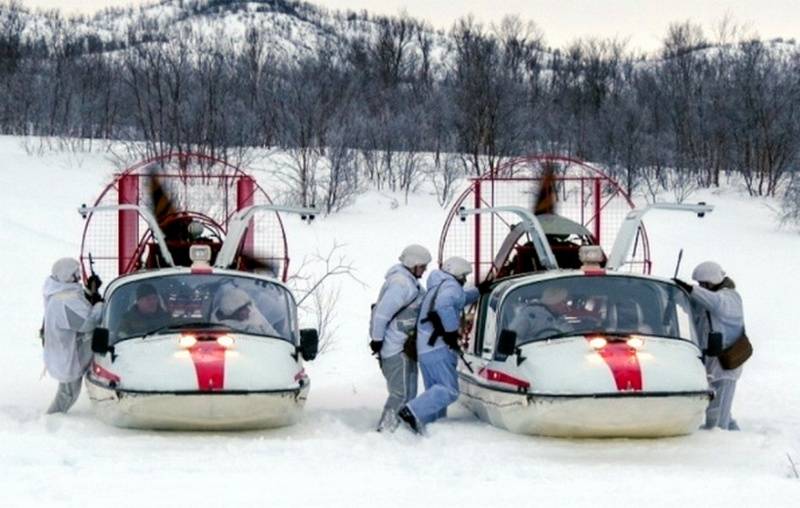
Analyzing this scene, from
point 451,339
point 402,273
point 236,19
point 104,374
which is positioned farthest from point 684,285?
point 236,19

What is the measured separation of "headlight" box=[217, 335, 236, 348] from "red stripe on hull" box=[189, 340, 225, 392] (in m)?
0.06

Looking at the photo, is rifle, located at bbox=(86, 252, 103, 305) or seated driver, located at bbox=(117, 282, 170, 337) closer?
seated driver, located at bbox=(117, 282, 170, 337)

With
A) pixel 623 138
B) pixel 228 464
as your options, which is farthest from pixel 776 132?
pixel 228 464

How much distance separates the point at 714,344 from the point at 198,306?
4.85 m

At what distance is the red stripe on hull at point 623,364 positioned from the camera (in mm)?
11000

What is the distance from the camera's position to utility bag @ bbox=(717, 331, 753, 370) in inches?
510

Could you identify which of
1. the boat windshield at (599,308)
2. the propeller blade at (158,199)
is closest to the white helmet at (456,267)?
the boat windshield at (599,308)

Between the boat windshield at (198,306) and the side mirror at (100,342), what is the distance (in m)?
0.16

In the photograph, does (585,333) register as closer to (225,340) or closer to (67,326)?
(225,340)

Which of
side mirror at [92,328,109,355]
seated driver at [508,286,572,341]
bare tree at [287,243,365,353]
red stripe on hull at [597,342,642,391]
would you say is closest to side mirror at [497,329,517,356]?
seated driver at [508,286,572,341]

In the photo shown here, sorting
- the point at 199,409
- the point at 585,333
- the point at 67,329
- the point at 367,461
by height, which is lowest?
the point at 367,461

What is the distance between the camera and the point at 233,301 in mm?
12625

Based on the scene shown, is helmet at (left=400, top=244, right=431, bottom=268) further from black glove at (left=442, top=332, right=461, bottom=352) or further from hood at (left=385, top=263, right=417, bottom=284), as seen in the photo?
black glove at (left=442, top=332, right=461, bottom=352)

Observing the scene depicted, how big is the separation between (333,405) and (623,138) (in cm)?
3352
